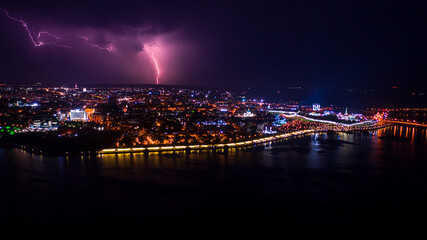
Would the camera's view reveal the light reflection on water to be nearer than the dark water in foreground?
No

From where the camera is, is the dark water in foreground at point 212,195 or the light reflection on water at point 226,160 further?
the light reflection on water at point 226,160

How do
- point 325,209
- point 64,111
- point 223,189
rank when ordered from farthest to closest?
point 64,111, point 223,189, point 325,209

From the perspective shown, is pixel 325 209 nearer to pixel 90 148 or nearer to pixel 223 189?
pixel 223 189

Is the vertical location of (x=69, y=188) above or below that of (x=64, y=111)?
below

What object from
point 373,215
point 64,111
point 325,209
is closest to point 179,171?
point 325,209

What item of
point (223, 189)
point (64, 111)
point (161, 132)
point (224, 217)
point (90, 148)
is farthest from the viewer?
point (64, 111)

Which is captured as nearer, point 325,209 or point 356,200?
point 325,209

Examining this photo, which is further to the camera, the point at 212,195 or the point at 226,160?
the point at 226,160
